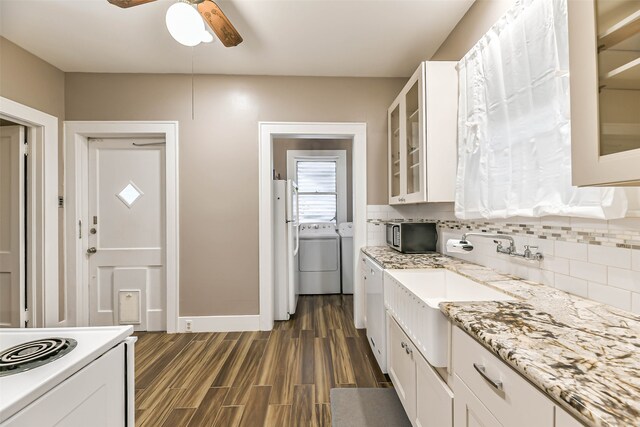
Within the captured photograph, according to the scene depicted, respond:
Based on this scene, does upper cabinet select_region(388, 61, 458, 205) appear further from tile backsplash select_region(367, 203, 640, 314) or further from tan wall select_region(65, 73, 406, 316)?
tan wall select_region(65, 73, 406, 316)

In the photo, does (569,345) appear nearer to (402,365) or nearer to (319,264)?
(402,365)

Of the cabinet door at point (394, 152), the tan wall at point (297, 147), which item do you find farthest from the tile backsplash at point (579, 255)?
the tan wall at point (297, 147)

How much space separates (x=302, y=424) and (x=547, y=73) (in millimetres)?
2107

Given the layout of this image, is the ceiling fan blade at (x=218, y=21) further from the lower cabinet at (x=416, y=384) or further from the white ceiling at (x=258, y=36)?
the lower cabinet at (x=416, y=384)

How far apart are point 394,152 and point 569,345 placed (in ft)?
7.17

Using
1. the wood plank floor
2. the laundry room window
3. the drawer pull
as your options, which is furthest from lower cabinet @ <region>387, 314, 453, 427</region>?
the laundry room window

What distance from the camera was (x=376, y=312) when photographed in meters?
2.08

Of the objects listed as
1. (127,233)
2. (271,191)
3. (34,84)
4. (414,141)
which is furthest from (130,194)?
(414,141)

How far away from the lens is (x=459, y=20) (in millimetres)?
2062

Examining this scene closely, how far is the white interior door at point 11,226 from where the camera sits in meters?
2.41

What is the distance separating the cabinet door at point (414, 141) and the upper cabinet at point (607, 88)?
4.04ft

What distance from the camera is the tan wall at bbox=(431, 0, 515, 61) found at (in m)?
1.66

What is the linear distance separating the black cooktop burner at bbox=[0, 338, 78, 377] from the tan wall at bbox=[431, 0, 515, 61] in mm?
2422

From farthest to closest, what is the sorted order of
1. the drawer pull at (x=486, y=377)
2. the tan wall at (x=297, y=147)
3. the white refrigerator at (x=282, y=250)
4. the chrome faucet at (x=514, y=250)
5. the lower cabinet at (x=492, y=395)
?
the tan wall at (x=297, y=147) < the white refrigerator at (x=282, y=250) < the chrome faucet at (x=514, y=250) < the drawer pull at (x=486, y=377) < the lower cabinet at (x=492, y=395)
